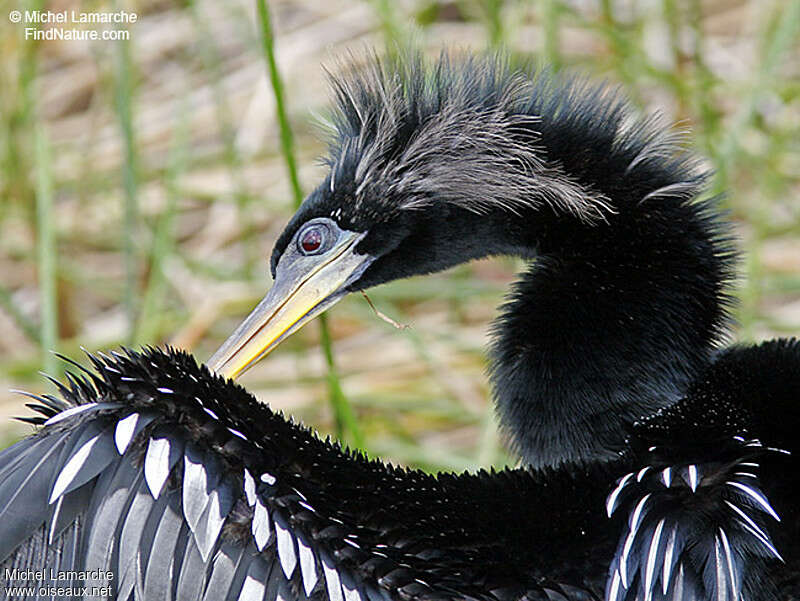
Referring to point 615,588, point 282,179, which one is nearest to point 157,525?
point 615,588

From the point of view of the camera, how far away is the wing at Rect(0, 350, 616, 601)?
1.81 m

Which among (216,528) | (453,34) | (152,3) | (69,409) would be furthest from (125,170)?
(152,3)

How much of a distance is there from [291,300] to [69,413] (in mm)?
527

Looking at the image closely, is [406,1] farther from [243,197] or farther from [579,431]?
[579,431]

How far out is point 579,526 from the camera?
6.34ft

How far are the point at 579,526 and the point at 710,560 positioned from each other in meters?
0.23

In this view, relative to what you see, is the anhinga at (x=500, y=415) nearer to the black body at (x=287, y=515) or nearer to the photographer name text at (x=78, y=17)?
the black body at (x=287, y=515)

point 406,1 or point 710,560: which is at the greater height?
point 406,1

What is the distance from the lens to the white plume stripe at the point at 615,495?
189 centimetres

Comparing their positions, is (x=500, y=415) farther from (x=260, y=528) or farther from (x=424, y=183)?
(x=260, y=528)

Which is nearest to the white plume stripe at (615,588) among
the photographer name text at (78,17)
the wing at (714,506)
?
the wing at (714,506)

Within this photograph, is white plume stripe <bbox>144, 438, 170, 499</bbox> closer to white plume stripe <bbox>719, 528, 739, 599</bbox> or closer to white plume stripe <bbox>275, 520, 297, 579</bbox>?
white plume stripe <bbox>275, 520, 297, 579</bbox>

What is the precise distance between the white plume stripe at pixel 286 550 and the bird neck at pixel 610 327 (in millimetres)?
557

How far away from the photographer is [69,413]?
1.89 m
